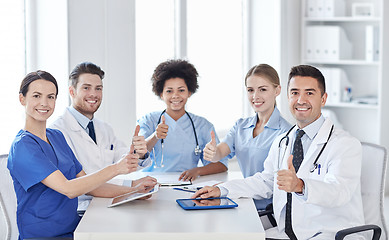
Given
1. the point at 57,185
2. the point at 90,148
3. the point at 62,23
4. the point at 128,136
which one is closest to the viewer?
the point at 57,185

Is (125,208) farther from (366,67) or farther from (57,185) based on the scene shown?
(366,67)

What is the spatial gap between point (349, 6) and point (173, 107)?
279 cm

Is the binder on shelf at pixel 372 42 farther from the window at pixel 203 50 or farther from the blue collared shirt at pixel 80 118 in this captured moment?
the blue collared shirt at pixel 80 118

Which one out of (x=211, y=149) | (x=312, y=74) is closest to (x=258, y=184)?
(x=211, y=149)

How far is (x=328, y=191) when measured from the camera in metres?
2.23

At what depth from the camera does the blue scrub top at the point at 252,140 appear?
9.96 feet

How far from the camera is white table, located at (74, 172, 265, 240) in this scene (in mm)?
1938

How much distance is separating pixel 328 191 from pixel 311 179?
0.08m

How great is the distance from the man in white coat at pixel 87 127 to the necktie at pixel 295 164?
757 millimetres

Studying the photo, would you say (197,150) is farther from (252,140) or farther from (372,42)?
(372,42)

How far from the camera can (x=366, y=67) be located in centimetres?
536

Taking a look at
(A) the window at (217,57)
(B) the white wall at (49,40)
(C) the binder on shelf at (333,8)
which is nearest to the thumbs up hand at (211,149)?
(B) the white wall at (49,40)

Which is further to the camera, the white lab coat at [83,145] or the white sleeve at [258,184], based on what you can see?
the white lab coat at [83,145]

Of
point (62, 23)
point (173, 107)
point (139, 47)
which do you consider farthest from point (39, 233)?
point (139, 47)
